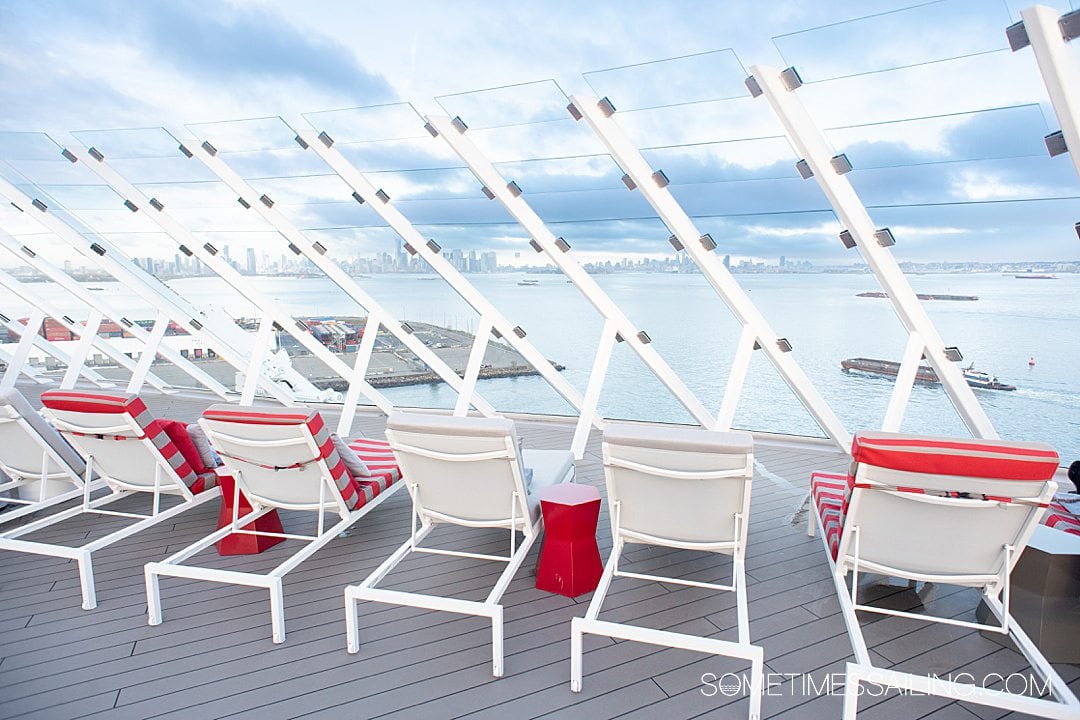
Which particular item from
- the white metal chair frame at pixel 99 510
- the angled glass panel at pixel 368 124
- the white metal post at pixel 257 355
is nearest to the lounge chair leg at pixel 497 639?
the white metal chair frame at pixel 99 510

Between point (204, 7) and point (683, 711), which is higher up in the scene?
point (204, 7)

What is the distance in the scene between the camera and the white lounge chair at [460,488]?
2641 millimetres

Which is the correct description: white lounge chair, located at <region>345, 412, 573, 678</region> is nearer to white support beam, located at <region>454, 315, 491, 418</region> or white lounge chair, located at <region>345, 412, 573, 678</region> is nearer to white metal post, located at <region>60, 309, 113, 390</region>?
white support beam, located at <region>454, 315, 491, 418</region>

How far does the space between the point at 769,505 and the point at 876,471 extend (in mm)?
2231

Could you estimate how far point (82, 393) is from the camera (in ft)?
11.1

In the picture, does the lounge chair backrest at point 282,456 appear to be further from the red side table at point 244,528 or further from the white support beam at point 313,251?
the white support beam at point 313,251

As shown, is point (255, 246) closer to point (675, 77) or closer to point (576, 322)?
point (576, 322)

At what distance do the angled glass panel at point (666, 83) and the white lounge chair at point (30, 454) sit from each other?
413 centimetres

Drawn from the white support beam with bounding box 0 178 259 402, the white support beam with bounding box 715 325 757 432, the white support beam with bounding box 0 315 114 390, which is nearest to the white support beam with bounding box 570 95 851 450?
the white support beam with bounding box 715 325 757 432

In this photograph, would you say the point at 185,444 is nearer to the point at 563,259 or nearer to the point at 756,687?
the point at 563,259

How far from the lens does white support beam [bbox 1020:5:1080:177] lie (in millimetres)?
2857

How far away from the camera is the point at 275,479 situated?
3277 millimetres

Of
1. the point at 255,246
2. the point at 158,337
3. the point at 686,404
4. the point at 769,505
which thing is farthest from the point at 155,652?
the point at 158,337

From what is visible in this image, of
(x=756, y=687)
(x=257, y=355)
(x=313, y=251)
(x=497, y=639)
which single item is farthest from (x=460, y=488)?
(x=257, y=355)
